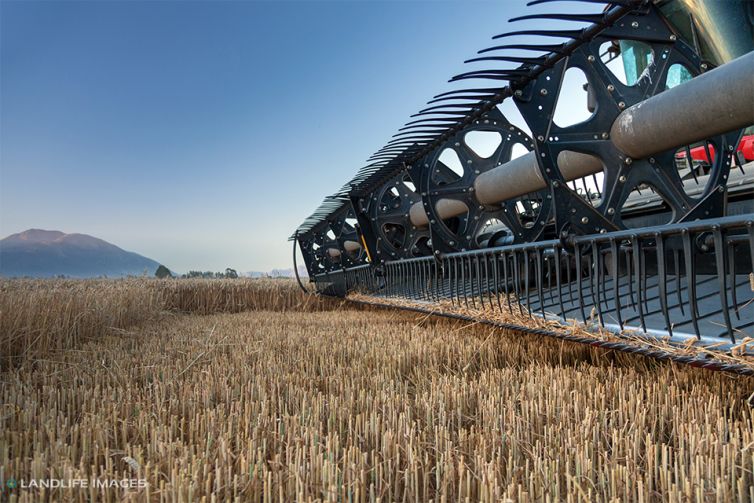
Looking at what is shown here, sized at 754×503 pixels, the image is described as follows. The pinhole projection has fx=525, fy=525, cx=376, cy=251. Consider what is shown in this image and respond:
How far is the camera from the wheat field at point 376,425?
1338 mm

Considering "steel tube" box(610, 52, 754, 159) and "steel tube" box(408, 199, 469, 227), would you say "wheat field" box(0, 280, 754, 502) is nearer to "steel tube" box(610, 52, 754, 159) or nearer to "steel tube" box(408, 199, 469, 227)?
"steel tube" box(610, 52, 754, 159)

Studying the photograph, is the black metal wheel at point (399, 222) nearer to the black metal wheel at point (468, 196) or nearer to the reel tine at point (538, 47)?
the black metal wheel at point (468, 196)

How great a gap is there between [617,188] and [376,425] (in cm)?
219

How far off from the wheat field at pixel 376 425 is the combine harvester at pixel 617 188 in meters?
0.29

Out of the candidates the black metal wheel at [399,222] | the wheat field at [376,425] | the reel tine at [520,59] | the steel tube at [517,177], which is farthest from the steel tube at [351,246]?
the reel tine at [520,59]

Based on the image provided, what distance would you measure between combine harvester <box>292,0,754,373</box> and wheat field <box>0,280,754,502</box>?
0.29 m

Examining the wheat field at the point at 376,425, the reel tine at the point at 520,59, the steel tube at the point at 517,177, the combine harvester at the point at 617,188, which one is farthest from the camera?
the steel tube at the point at 517,177

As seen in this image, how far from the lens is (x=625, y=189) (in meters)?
3.09

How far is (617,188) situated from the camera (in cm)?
310

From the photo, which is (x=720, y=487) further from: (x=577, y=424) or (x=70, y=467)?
(x=70, y=467)

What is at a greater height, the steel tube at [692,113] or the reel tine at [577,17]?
the reel tine at [577,17]

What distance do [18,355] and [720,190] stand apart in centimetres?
458

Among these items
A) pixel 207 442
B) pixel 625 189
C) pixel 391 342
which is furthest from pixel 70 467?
pixel 625 189

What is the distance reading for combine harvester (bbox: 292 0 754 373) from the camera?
227 centimetres
